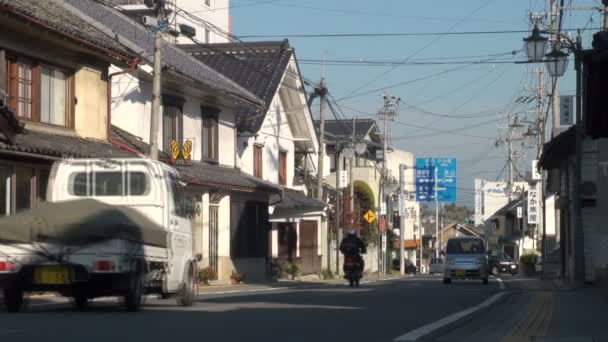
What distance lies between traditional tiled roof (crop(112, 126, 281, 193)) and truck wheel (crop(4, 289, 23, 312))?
1446cm

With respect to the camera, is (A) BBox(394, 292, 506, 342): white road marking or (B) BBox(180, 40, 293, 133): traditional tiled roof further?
(B) BBox(180, 40, 293, 133): traditional tiled roof

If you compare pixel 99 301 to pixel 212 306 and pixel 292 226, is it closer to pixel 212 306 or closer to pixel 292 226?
pixel 212 306

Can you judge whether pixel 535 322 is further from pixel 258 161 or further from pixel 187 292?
pixel 258 161

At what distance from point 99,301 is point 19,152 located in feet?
12.4

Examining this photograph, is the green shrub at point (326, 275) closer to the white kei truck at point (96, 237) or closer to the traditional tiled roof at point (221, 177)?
the traditional tiled roof at point (221, 177)

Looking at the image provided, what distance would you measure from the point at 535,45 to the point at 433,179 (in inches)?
1300

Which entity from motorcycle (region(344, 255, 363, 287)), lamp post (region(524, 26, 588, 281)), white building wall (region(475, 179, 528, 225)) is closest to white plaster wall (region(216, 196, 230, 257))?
motorcycle (region(344, 255, 363, 287))

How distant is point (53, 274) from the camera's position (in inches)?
610

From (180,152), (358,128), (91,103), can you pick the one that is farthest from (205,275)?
(358,128)

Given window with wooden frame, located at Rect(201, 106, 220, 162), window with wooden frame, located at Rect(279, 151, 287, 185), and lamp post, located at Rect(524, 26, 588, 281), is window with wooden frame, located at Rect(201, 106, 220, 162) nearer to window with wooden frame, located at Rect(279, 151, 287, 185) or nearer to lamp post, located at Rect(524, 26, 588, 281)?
window with wooden frame, located at Rect(279, 151, 287, 185)

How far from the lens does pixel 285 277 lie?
151 ft

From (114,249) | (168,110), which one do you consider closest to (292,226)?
(168,110)

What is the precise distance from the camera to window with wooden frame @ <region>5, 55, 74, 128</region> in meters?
24.7

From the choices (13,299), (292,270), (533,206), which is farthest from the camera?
(533,206)
